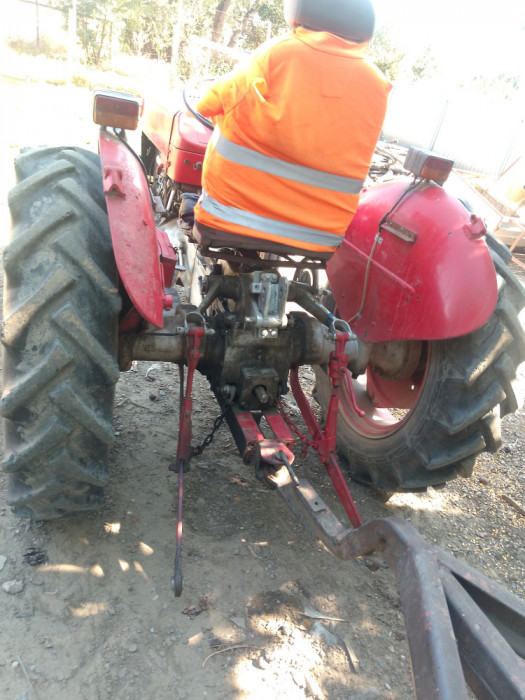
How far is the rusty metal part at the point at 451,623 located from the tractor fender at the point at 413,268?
105cm

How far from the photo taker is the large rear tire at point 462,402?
226 cm

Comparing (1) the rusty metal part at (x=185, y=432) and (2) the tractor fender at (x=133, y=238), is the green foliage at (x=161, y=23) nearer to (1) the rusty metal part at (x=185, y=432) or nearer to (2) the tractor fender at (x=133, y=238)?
(2) the tractor fender at (x=133, y=238)

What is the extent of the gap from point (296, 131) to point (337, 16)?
1.36 feet

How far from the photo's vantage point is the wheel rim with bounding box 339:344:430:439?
2.87 meters

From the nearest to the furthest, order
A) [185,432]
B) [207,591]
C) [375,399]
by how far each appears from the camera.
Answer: [207,591], [185,432], [375,399]

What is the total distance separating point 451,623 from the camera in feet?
3.71

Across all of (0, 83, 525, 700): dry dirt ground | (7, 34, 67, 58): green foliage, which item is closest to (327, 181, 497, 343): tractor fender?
(0, 83, 525, 700): dry dirt ground

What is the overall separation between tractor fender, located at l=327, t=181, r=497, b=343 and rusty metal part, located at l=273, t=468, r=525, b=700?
1055mm

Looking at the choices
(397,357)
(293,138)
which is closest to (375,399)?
(397,357)

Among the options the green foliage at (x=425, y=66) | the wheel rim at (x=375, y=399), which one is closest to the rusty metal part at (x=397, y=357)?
the wheel rim at (x=375, y=399)

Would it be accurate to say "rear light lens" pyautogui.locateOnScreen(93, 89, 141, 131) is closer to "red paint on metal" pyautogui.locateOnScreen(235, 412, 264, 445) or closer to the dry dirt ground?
"red paint on metal" pyautogui.locateOnScreen(235, 412, 264, 445)

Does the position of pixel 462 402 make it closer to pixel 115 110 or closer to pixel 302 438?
pixel 302 438

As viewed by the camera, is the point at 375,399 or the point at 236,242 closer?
the point at 236,242

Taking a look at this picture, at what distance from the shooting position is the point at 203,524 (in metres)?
2.46
